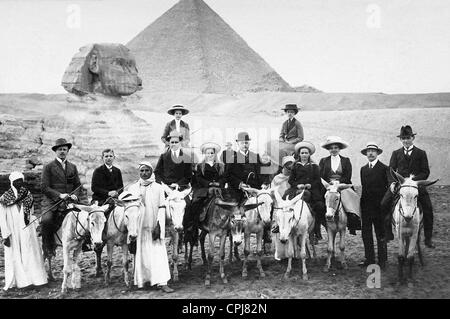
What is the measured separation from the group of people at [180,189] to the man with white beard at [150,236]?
0.04ft

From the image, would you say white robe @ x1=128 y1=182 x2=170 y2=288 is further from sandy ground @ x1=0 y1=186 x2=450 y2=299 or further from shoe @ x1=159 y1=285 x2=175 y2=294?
sandy ground @ x1=0 y1=186 x2=450 y2=299

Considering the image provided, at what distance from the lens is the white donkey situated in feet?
21.0

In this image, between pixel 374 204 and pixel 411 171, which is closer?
pixel 411 171

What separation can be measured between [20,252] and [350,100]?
26.9 meters

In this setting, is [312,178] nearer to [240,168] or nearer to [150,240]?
[240,168]

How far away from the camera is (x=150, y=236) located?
6.58m

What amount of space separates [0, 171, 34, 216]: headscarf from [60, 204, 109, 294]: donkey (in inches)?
26.5

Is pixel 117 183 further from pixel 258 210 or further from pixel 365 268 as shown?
pixel 365 268

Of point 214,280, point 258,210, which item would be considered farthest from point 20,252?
point 258,210

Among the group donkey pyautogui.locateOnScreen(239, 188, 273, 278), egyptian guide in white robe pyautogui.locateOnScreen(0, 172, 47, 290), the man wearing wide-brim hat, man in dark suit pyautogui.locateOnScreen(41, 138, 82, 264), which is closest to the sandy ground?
egyptian guide in white robe pyautogui.locateOnScreen(0, 172, 47, 290)

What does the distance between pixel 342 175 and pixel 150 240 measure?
113 inches

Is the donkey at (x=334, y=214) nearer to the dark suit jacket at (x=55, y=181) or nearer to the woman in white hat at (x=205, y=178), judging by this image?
the woman in white hat at (x=205, y=178)

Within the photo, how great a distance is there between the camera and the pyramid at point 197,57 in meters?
40.1

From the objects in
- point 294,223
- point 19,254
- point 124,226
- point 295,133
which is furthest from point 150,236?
point 295,133
